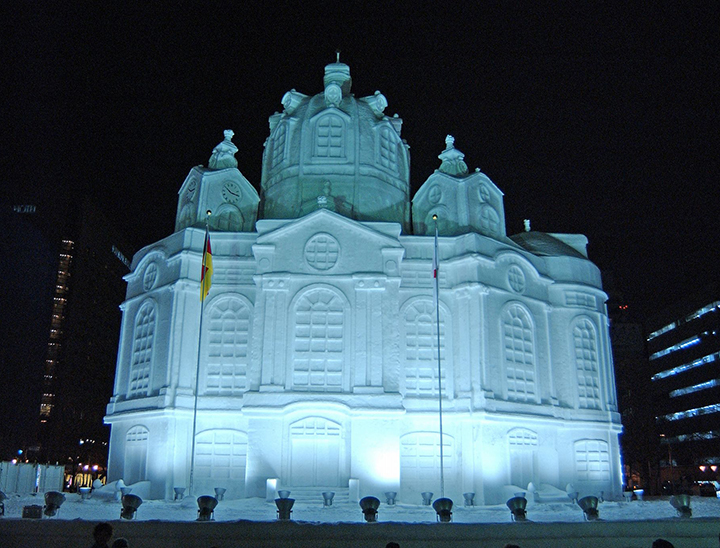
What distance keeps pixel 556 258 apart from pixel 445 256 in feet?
25.5

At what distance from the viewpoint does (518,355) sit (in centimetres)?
3684

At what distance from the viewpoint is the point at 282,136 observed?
140ft

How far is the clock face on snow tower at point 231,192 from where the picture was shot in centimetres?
4075

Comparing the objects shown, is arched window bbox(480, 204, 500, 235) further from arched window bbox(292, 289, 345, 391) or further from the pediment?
arched window bbox(292, 289, 345, 391)

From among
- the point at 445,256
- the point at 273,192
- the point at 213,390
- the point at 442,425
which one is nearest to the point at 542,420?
the point at 442,425

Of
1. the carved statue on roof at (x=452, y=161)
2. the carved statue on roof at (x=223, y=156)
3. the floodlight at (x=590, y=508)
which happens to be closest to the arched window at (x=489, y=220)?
the carved statue on roof at (x=452, y=161)

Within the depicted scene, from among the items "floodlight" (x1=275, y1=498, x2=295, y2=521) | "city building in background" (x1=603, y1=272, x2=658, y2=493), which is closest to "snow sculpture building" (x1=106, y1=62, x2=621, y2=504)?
"floodlight" (x1=275, y1=498, x2=295, y2=521)

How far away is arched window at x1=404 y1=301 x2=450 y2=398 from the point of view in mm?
35188

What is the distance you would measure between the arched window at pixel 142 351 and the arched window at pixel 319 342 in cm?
830

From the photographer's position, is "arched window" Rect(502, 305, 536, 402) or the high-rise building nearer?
"arched window" Rect(502, 305, 536, 402)

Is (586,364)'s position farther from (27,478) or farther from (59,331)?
(59,331)

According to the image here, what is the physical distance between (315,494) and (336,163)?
738 inches

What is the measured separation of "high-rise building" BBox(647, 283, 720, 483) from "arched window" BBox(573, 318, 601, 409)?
46.5 metres

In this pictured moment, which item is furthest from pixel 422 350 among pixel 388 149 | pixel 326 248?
pixel 388 149
